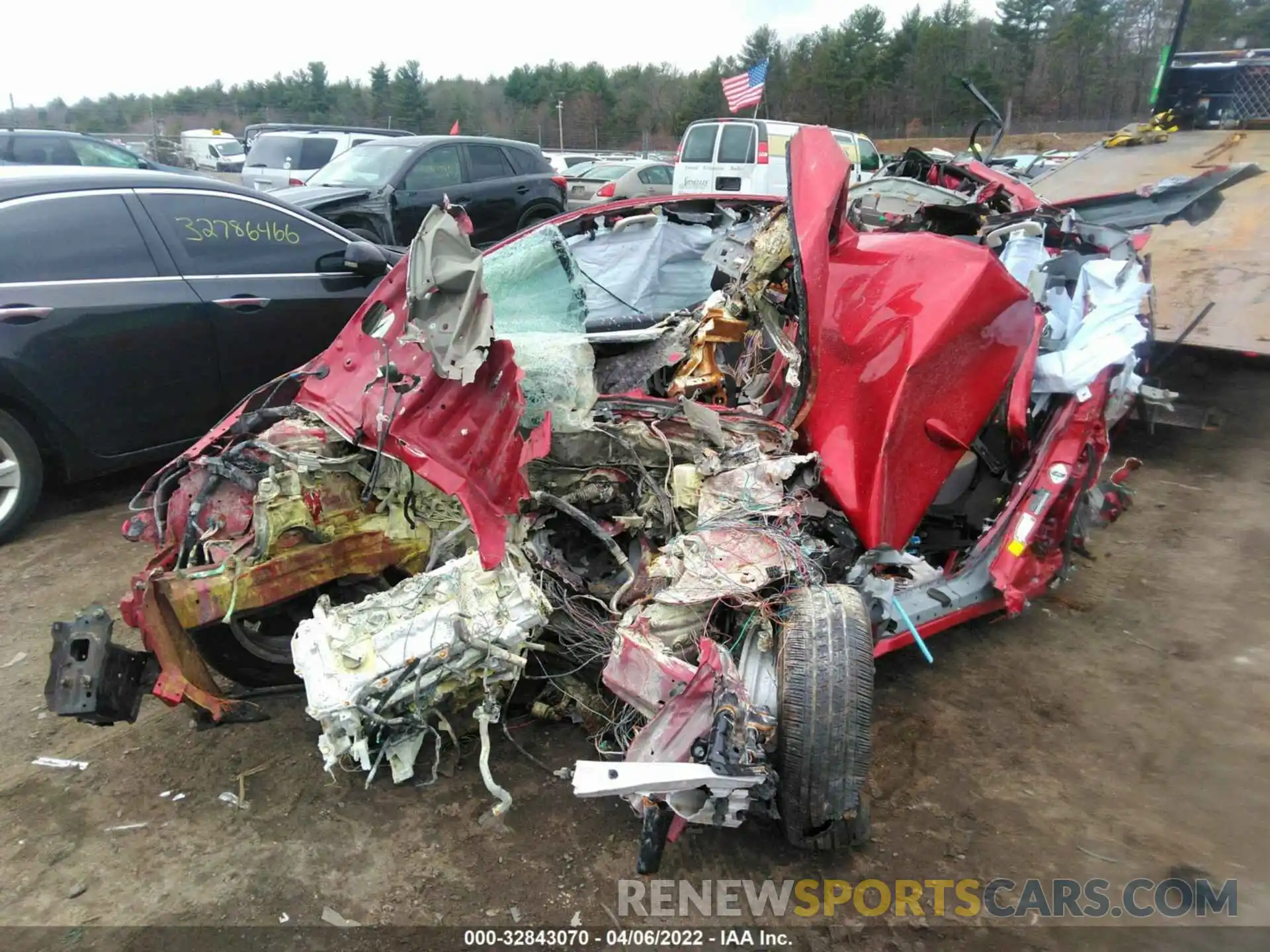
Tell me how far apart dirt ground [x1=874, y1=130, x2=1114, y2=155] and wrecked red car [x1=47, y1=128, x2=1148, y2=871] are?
84.0ft

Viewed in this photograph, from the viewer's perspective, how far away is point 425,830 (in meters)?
2.44

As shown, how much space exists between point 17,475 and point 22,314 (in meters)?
0.80

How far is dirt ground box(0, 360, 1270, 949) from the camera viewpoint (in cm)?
221

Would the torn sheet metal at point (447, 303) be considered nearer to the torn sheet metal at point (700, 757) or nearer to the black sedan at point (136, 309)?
the torn sheet metal at point (700, 757)

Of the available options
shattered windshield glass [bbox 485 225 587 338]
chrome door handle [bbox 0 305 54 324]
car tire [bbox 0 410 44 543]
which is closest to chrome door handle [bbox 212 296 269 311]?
chrome door handle [bbox 0 305 54 324]

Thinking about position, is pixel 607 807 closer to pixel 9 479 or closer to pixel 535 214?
pixel 9 479

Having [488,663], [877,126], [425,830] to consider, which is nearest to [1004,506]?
[488,663]

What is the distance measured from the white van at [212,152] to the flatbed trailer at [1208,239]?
26.3 m

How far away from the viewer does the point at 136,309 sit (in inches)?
159

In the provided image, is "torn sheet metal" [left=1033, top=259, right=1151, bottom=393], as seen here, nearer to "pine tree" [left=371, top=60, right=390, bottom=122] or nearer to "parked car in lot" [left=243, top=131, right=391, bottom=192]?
"parked car in lot" [left=243, top=131, right=391, bottom=192]

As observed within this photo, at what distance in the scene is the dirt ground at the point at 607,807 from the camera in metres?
2.21

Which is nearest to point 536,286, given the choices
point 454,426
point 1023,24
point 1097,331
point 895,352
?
point 454,426

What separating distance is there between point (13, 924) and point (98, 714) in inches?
21.8

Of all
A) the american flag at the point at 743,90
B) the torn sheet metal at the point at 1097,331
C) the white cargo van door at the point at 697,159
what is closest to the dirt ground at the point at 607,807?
the torn sheet metal at the point at 1097,331
